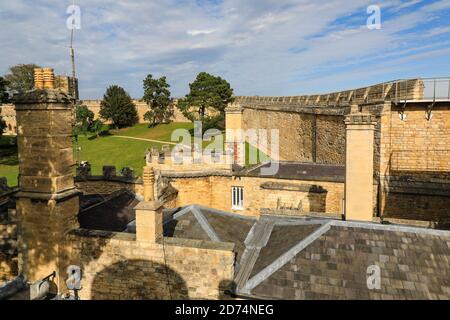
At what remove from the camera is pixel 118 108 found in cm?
6019

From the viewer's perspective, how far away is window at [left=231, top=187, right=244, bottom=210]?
54.9 feet

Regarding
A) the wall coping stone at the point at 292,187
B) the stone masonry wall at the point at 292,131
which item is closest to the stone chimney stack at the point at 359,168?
the wall coping stone at the point at 292,187

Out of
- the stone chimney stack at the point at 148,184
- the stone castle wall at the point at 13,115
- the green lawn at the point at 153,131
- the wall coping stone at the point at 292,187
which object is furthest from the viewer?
the stone castle wall at the point at 13,115

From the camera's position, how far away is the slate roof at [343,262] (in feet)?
17.7

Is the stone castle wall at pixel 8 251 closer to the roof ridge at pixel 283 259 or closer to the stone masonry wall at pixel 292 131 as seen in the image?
the roof ridge at pixel 283 259

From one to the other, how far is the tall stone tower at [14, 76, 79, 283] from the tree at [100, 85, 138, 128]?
56.0 metres

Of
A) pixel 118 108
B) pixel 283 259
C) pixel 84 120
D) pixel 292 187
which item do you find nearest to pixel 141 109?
pixel 118 108

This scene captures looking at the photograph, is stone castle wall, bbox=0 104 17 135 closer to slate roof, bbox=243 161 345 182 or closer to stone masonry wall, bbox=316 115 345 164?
stone masonry wall, bbox=316 115 345 164

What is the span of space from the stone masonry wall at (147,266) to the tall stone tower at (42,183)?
38cm

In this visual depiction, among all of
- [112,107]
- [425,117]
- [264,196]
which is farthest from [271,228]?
[112,107]

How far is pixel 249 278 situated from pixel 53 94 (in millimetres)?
5242

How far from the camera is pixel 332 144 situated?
67.9ft

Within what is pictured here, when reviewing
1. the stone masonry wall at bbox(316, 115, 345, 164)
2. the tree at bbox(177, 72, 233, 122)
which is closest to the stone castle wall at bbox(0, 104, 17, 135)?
the tree at bbox(177, 72, 233, 122)
